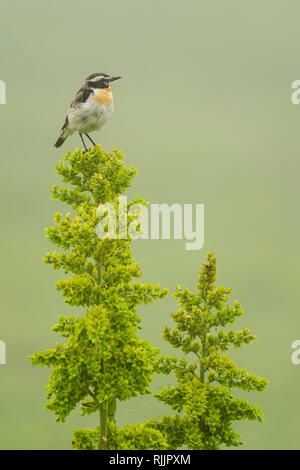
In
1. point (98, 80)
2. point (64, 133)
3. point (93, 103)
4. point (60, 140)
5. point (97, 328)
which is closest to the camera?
point (97, 328)

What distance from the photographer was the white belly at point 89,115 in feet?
77.7

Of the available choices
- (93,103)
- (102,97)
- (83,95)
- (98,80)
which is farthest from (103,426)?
(98,80)

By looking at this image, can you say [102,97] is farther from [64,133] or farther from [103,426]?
[103,426]

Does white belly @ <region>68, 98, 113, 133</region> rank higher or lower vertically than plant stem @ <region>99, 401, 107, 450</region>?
higher

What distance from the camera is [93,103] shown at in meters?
23.6

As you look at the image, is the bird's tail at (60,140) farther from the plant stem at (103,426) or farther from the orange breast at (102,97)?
the plant stem at (103,426)

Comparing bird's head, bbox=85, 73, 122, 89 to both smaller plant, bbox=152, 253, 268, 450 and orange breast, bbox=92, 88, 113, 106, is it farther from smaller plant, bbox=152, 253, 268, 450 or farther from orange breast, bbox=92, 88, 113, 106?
smaller plant, bbox=152, 253, 268, 450

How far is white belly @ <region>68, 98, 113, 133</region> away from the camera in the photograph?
933 inches

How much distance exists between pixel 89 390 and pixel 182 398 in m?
3.12

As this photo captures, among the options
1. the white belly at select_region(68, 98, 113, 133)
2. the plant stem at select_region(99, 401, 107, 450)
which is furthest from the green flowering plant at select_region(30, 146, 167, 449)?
the white belly at select_region(68, 98, 113, 133)

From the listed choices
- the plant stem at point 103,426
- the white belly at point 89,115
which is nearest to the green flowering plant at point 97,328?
the plant stem at point 103,426

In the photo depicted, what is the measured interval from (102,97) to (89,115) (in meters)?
0.84
